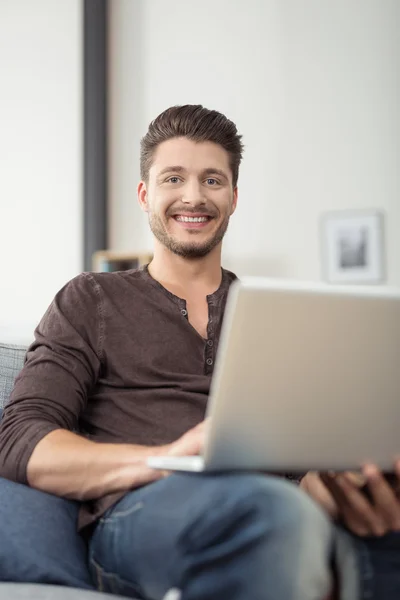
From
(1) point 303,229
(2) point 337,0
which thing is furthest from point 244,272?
(2) point 337,0

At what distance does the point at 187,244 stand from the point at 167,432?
48 cm

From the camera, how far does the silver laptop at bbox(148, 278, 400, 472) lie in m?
0.89

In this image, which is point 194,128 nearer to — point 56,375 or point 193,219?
point 193,219

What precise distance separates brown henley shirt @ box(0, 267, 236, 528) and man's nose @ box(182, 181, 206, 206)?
0.71 feet

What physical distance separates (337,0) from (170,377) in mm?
2852

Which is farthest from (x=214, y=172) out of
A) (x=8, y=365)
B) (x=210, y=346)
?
(x=8, y=365)

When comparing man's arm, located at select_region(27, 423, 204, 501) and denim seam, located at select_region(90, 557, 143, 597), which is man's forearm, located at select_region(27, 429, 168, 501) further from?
denim seam, located at select_region(90, 557, 143, 597)

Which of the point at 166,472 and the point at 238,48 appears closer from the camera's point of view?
the point at 166,472

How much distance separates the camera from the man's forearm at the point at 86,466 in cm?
122

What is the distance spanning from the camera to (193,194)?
1705 mm

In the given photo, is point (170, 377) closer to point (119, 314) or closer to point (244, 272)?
point (119, 314)

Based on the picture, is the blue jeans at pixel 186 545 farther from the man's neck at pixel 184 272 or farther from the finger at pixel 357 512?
the man's neck at pixel 184 272

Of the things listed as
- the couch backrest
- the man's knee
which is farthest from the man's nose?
Result: the man's knee

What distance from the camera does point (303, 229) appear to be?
12.3 feet
